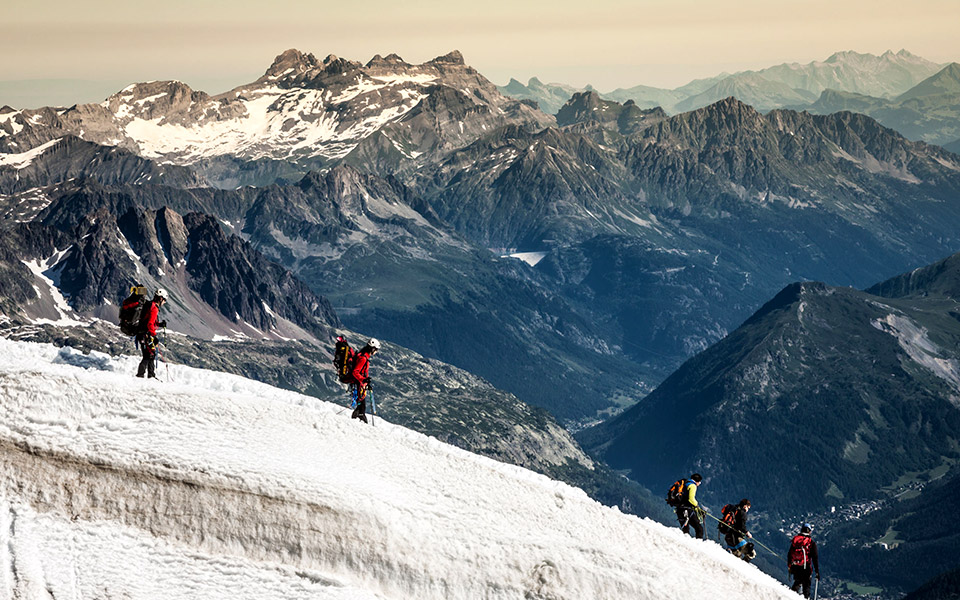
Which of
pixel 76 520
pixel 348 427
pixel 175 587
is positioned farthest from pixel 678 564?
pixel 76 520

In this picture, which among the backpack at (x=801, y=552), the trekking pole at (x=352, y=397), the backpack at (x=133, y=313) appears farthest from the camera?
the backpack at (x=133, y=313)

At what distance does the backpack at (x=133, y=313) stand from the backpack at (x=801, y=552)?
35492 millimetres

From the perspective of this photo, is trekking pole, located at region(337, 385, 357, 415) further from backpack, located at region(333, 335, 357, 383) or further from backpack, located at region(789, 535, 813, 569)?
backpack, located at region(789, 535, 813, 569)

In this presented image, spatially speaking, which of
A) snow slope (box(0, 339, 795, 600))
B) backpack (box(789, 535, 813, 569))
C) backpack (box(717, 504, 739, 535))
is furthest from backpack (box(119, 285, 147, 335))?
backpack (box(789, 535, 813, 569))

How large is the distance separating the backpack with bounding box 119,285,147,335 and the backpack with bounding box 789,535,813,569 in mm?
35492

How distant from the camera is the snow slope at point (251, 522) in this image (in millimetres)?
44125

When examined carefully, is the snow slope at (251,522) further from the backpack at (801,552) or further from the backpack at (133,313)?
the backpack at (133,313)

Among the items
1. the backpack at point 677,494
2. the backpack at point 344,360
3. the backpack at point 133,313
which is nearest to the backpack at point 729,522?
the backpack at point 677,494

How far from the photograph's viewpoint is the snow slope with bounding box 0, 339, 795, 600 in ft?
145

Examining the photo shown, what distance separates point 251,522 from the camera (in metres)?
45.6

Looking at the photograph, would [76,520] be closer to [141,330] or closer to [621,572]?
[141,330]

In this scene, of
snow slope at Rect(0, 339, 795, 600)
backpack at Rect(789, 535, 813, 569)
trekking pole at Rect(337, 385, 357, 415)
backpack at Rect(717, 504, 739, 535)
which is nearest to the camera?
snow slope at Rect(0, 339, 795, 600)

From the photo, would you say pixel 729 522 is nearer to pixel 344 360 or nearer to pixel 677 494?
pixel 677 494

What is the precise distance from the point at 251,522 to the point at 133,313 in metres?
17.8
